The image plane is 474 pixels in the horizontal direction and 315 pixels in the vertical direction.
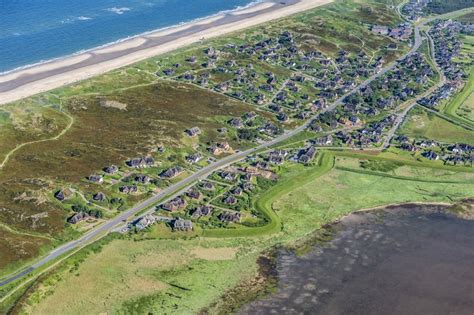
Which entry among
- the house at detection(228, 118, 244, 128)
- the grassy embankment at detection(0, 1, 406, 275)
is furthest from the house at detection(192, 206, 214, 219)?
the house at detection(228, 118, 244, 128)

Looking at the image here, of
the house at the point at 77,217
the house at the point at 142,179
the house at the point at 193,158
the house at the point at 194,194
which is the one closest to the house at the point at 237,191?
the house at the point at 194,194

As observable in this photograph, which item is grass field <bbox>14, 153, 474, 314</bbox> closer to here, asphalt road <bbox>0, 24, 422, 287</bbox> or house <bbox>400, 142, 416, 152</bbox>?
asphalt road <bbox>0, 24, 422, 287</bbox>

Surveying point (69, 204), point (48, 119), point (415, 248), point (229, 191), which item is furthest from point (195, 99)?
point (415, 248)

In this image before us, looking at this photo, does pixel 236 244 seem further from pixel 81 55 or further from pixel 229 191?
pixel 81 55

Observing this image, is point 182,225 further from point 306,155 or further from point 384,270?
point 306,155

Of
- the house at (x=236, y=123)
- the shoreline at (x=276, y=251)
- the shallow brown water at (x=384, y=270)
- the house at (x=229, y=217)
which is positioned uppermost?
the house at (x=236, y=123)

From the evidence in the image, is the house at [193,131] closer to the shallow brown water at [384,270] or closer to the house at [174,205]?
the house at [174,205]
